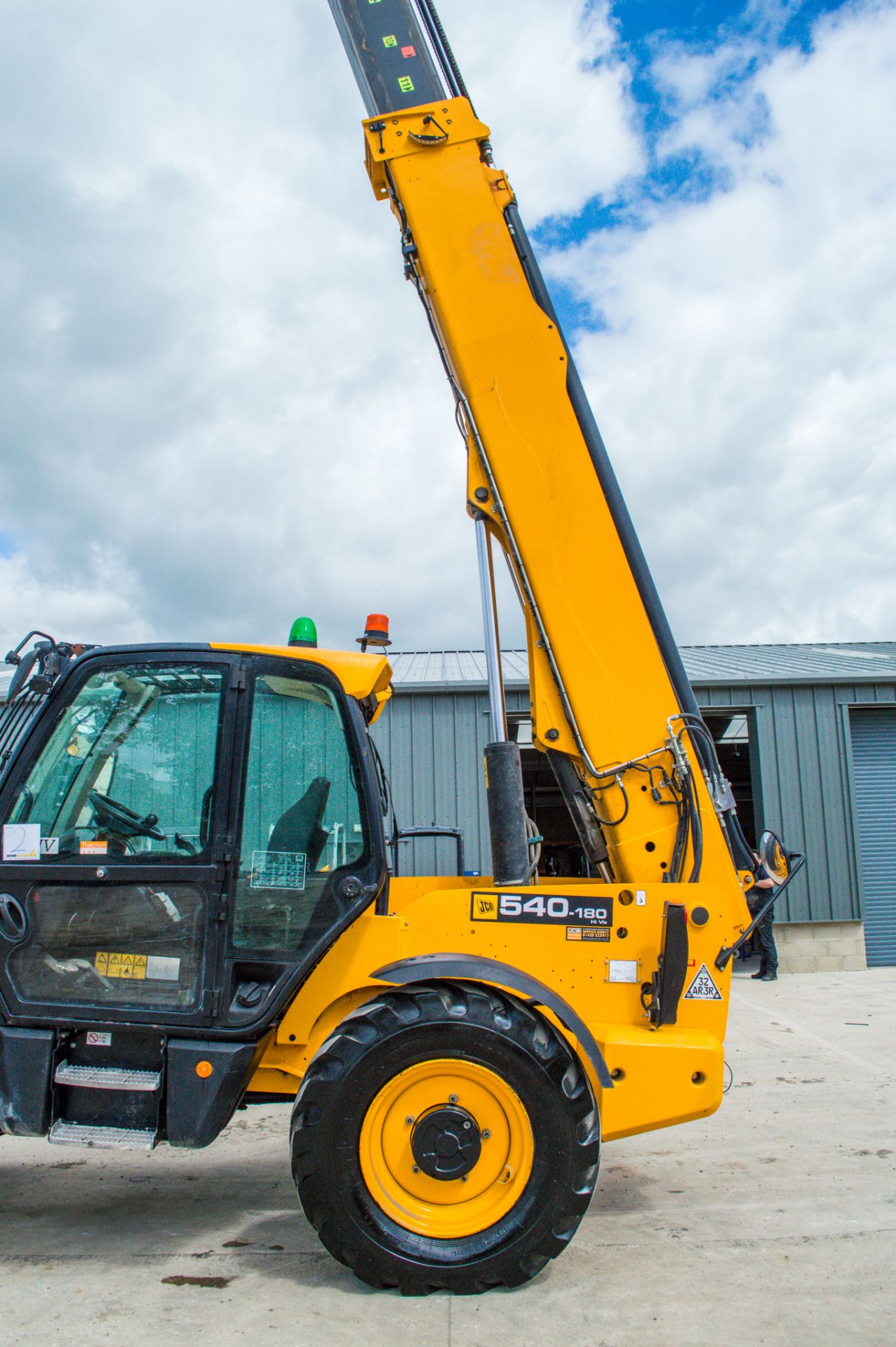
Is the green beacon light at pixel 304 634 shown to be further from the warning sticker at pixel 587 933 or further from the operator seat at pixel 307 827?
the warning sticker at pixel 587 933

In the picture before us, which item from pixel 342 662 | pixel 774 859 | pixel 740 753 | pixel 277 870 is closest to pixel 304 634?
pixel 342 662

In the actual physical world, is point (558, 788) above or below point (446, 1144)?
above

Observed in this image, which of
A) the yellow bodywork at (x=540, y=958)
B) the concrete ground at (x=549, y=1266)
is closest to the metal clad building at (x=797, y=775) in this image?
the concrete ground at (x=549, y=1266)

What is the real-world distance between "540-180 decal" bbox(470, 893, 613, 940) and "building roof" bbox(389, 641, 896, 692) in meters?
5.87

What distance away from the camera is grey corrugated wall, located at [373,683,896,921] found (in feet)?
37.2

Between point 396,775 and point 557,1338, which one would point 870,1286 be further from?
point 396,775

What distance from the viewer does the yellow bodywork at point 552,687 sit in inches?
133

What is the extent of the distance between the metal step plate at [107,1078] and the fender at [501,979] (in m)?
0.87

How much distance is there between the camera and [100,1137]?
3.16 meters

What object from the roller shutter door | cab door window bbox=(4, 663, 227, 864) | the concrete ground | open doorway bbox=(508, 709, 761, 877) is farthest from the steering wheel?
the roller shutter door

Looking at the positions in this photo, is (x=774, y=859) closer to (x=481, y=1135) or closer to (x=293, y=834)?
(x=481, y=1135)

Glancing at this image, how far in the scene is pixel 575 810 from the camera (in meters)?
3.78

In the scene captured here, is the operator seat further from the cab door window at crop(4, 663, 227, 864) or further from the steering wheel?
the steering wheel

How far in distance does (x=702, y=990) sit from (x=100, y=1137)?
7.37ft
